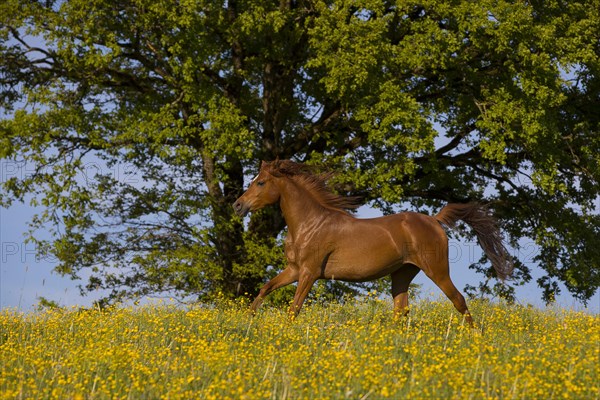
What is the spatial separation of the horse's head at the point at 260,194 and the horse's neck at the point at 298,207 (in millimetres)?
185

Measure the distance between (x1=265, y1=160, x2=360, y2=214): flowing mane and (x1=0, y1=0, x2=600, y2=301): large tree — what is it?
17.2 ft

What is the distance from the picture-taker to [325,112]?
21.9 metres

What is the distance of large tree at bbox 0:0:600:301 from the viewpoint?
18062 millimetres

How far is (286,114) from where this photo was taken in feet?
72.6

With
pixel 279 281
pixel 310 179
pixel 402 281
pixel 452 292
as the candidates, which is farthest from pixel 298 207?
pixel 452 292

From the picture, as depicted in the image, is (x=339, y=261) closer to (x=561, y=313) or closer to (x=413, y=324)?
(x=413, y=324)

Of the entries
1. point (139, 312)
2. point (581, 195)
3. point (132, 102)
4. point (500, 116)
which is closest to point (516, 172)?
point (581, 195)

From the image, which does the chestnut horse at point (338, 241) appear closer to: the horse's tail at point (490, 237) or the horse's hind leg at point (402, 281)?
the horse's hind leg at point (402, 281)

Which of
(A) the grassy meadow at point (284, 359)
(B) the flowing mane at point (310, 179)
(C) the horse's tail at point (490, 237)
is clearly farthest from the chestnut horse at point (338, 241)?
(C) the horse's tail at point (490, 237)

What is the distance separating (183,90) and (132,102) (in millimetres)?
4045

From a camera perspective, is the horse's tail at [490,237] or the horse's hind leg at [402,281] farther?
the horse's tail at [490,237]

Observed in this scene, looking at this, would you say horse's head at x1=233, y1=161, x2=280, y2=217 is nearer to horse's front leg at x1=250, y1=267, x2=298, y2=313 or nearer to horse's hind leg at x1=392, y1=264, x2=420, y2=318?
horse's front leg at x1=250, y1=267, x2=298, y2=313

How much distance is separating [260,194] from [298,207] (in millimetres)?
674

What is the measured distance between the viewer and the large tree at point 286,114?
18.1 m
